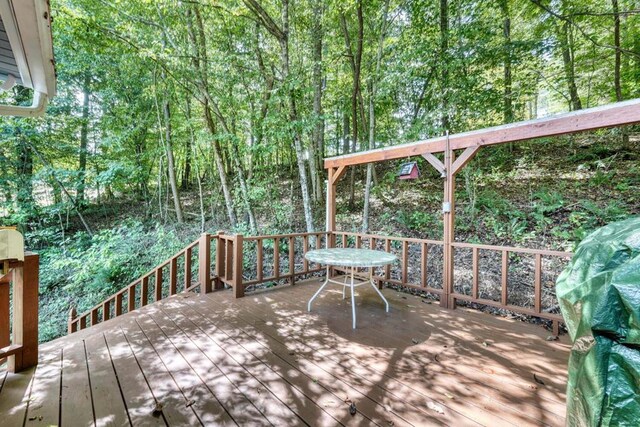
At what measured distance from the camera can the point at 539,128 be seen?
A: 2623mm

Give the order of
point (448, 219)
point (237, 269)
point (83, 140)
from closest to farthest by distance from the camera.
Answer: point (448, 219), point (237, 269), point (83, 140)

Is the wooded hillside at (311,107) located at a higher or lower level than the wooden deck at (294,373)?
higher

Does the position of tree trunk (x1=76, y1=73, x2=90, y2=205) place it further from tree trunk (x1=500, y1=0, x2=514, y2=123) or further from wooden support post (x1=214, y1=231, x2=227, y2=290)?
tree trunk (x1=500, y1=0, x2=514, y2=123)

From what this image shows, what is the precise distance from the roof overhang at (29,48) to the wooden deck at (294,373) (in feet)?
6.43

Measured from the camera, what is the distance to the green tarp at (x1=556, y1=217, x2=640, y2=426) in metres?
0.90

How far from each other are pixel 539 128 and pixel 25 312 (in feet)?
14.8

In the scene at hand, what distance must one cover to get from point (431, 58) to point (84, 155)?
33.4 ft

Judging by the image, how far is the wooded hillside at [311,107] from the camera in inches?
210

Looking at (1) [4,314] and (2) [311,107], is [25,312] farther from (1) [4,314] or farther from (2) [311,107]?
(2) [311,107]

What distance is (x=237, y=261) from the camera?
3.74 meters

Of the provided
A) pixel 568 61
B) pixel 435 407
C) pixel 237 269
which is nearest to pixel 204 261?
pixel 237 269

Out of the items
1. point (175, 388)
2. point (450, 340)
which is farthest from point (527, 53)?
point (175, 388)

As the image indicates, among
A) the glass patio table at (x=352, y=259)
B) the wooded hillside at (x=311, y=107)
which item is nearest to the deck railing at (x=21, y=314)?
the glass patio table at (x=352, y=259)

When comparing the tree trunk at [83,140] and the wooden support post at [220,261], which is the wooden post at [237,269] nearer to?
the wooden support post at [220,261]
